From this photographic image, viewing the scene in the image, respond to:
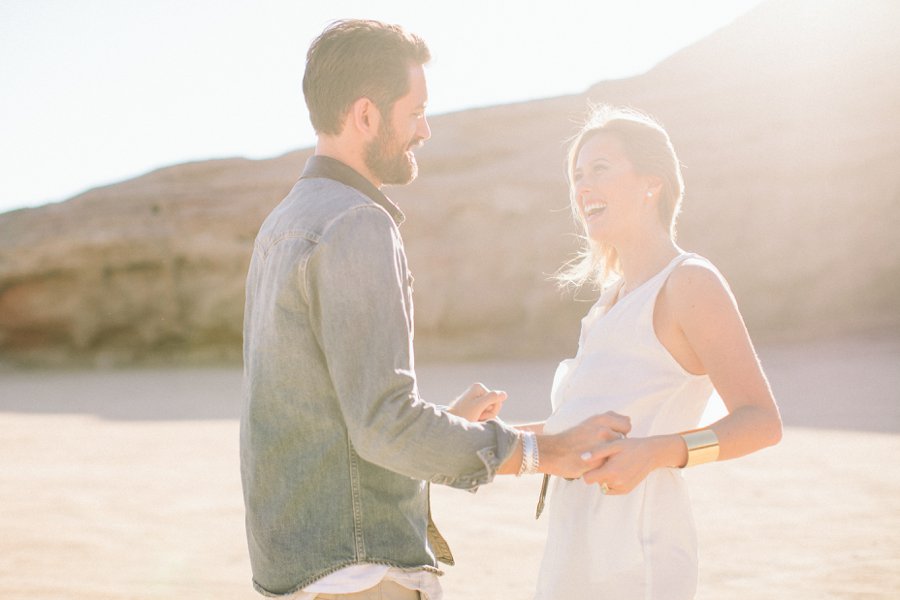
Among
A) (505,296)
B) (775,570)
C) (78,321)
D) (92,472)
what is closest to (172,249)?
(78,321)

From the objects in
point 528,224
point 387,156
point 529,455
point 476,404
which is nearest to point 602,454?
point 529,455

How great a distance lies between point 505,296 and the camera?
1549cm

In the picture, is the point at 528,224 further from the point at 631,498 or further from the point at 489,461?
the point at 489,461

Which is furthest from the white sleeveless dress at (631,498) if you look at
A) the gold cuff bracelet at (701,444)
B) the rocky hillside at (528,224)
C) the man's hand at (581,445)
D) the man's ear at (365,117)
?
the rocky hillside at (528,224)

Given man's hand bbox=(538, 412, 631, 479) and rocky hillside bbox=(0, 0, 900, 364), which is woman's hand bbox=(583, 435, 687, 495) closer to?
man's hand bbox=(538, 412, 631, 479)

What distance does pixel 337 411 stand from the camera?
1719mm

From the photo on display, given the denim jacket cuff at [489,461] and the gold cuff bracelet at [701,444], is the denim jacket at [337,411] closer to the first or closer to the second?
the denim jacket cuff at [489,461]

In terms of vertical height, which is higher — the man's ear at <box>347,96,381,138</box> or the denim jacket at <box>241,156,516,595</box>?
the man's ear at <box>347,96,381,138</box>

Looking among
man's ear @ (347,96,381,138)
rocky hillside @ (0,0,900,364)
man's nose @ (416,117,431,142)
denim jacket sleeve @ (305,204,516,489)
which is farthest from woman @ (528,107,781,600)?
rocky hillside @ (0,0,900,364)

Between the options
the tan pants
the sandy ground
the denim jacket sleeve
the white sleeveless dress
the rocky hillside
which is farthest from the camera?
the rocky hillside

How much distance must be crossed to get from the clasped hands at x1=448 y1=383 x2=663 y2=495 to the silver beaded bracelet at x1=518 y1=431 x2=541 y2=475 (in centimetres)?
Result: 5

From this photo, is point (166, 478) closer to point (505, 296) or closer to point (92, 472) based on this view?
point (92, 472)

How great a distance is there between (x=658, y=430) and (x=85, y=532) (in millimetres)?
4639

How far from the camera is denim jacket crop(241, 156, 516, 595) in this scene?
159 centimetres
